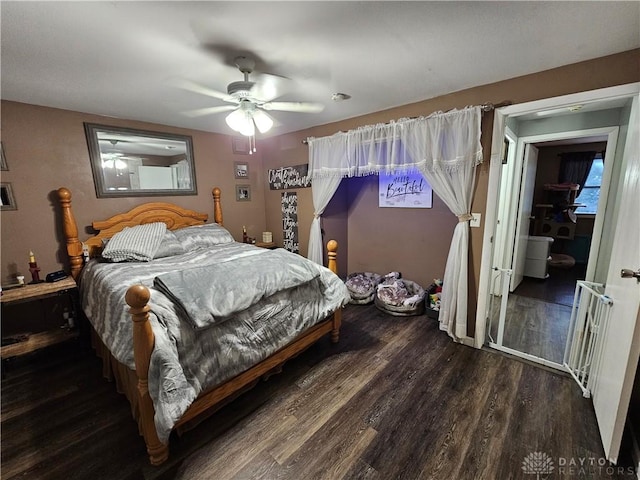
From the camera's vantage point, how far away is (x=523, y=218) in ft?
11.3

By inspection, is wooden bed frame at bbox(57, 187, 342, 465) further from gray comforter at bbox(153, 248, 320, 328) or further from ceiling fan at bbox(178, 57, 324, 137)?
ceiling fan at bbox(178, 57, 324, 137)

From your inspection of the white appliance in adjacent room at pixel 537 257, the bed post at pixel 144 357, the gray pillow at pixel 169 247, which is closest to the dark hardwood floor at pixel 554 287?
the white appliance in adjacent room at pixel 537 257

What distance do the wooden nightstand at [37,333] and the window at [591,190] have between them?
25.6 ft

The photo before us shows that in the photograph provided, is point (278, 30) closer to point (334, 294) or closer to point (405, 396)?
point (334, 294)

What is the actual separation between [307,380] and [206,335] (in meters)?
0.92

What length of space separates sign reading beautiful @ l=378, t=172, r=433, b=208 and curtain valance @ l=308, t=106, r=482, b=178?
20.9 inches

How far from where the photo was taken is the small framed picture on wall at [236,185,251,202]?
13.2 feet

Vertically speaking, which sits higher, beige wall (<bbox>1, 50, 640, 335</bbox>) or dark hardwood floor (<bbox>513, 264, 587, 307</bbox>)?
beige wall (<bbox>1, 50, 640, 335</bbox>)

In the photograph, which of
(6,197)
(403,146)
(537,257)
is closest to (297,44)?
(403,146)

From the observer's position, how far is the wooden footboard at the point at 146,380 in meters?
1.31

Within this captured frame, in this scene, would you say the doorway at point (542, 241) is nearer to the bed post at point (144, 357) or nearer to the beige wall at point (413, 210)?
the beige wall at point (413, 210)

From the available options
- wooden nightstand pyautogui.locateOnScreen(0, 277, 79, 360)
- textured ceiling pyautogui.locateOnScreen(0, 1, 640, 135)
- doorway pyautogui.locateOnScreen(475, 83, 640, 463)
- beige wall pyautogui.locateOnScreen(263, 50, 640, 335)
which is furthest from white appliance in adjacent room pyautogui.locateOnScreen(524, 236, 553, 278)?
Answer: wooden nightstand pyautogui.locateOnScreen(0, 277, 79, 360)

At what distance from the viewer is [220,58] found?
1.74 m

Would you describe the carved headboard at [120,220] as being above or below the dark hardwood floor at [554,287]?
above
